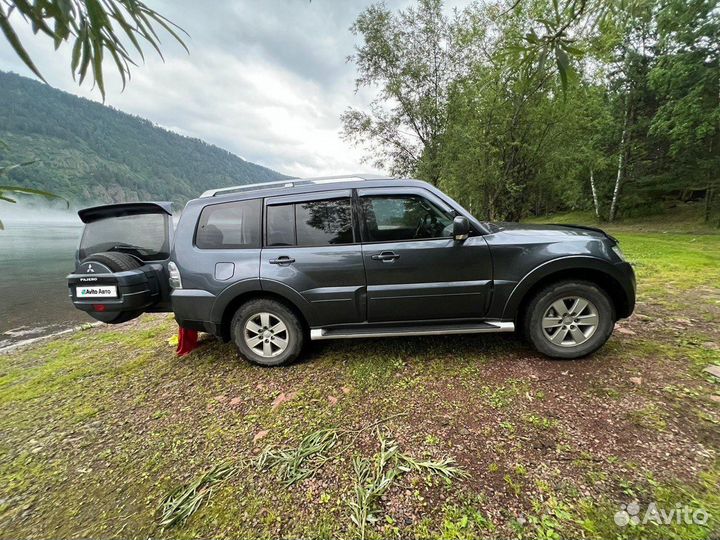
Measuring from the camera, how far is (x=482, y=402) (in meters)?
2.46

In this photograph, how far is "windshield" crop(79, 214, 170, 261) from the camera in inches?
143

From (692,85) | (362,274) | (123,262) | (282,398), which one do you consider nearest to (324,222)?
(362,274)

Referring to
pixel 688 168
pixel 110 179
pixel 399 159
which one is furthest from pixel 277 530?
pixel 110 179

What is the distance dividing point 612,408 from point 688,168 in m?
23.7

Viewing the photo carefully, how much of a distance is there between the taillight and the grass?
0.94 m

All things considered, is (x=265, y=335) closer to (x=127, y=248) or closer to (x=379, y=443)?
(x=379, y=443)

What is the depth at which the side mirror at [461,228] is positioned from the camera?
9.36 feet

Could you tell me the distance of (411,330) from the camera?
3.04m

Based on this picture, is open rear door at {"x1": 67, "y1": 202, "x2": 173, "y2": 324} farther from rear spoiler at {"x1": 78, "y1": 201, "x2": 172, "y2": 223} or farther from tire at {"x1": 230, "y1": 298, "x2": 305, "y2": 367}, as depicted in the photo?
tire at {"x1": 230, "y1": 298, "x2": 305, "y2": 367}

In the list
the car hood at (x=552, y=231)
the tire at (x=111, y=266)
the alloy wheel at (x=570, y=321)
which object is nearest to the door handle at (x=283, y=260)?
the tire at (x=111, y=266)

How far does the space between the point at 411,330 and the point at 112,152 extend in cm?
15645

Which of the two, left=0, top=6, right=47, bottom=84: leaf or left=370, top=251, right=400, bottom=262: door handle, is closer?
left=0, top=6, right=47, bottom=84: leaf

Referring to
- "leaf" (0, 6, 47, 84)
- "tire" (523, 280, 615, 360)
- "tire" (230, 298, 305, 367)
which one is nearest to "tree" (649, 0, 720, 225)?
"tire" (523, 280, 615, 360)

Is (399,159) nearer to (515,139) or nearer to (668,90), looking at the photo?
(515,139)
